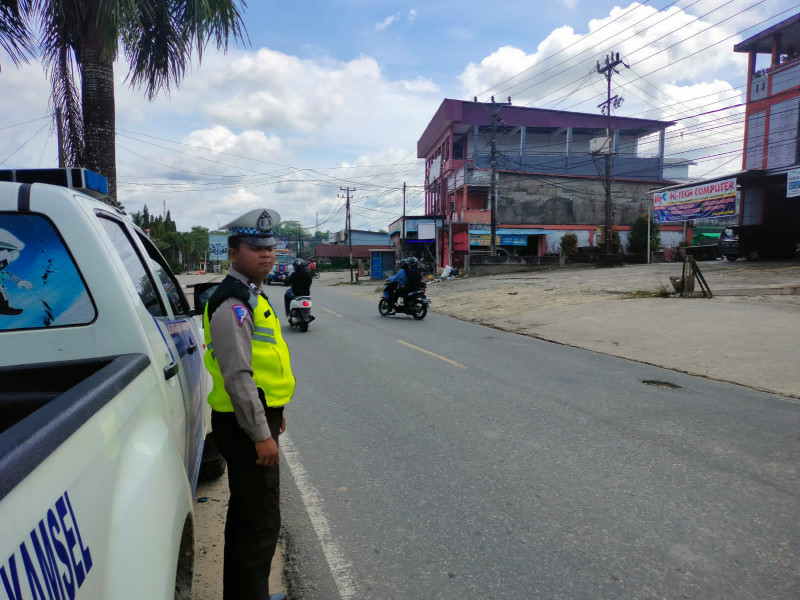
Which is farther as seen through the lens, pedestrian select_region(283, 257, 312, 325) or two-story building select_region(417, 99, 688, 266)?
two-story building select_region(417, 99, 688, 266)

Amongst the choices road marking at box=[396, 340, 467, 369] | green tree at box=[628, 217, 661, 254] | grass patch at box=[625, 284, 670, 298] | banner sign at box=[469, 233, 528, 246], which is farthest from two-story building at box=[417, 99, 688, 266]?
road marking at box=[396, 340, 467, 369]

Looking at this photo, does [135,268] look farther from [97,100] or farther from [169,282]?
[97,100]

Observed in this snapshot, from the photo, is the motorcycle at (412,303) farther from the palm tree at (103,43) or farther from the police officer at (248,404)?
the police officer at (248,404)

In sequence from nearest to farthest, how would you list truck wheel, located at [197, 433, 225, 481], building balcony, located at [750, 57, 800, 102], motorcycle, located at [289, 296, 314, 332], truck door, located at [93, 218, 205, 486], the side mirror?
truck door, located at [93, 218, 205, 486], the side mirror, truck wheel, located at [197, 433, 225, 481], motorcycle, located at [289, 296, 314, 332], building balcony, located at [750, 57, 800, 102]

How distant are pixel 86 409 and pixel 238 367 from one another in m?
0.91

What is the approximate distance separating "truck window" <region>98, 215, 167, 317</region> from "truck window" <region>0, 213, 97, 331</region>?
0.37 meters

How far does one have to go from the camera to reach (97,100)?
7352 mm

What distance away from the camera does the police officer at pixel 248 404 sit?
2336 millimetres

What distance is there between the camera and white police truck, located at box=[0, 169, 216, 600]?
110 centimetres

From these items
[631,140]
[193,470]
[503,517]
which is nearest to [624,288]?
[503,517]

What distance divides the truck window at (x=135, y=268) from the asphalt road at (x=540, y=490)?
159 cm

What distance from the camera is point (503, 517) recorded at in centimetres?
348

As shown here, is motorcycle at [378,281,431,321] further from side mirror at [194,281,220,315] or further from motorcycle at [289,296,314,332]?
side mirror at [194,281,220,315]

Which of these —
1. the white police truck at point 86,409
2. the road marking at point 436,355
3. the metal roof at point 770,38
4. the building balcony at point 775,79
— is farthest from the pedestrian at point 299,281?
the metal roof at point 770,38
